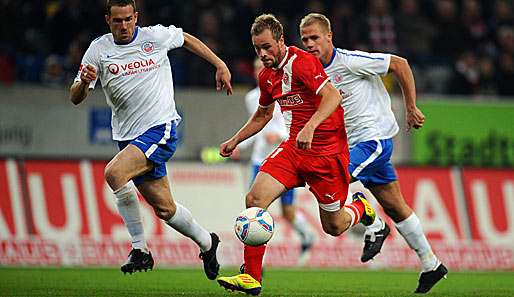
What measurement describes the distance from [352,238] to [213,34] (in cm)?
490

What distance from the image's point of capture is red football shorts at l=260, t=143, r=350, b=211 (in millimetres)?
9555

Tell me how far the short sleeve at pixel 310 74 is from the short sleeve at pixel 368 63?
42.3 inches

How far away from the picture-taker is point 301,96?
948 centimetres

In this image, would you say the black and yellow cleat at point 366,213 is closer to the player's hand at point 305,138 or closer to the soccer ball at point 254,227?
the soccer ball at point 254,227

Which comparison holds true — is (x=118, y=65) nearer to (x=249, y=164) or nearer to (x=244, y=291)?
(x=244, y=291)

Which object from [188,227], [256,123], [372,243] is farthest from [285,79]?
[372,243]

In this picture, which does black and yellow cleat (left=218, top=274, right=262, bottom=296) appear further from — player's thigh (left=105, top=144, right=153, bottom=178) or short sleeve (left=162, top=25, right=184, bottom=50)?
short sleeve (left=162, top=25, right=184, bottom=50)

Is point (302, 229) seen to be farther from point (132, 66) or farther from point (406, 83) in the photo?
point (132, 66)

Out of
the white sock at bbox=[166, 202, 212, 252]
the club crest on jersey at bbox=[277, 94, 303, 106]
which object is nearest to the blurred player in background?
the white sock at bbox=[166, 202, 212, 252]

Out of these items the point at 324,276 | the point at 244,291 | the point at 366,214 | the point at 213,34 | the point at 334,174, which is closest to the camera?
the point at 244,291

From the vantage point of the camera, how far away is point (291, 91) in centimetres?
948

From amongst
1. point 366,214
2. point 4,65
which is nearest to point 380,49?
point 4,65

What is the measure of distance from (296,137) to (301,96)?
1.15ft

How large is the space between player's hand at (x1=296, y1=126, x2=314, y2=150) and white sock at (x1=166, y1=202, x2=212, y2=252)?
187 centimetres
